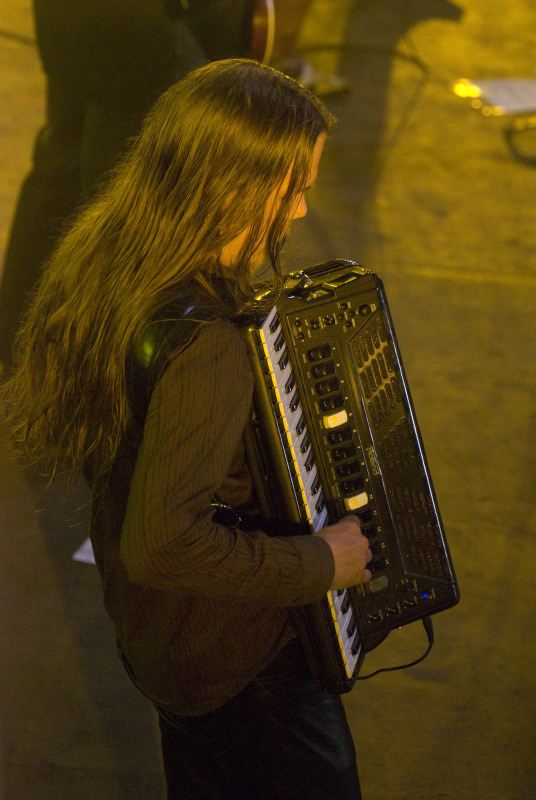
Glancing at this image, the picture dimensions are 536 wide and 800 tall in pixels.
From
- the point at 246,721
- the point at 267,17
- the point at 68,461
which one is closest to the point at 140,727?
the point at 246,721

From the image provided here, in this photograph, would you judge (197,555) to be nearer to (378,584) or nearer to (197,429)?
(197,429)

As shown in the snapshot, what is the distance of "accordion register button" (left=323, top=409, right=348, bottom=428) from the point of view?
1.44 metres

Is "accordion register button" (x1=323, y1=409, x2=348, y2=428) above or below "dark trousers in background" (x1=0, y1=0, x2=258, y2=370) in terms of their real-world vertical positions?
below

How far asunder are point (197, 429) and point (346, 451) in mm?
434

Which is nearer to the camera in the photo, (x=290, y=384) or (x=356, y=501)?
(x=290, y=384)

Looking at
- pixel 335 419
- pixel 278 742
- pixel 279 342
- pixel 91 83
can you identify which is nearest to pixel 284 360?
pixel 279 342

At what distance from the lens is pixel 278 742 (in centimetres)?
141

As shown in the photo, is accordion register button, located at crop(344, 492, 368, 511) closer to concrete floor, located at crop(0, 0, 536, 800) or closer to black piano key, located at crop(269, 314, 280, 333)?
black piano key, located at crop(269, 314, 280, 333)

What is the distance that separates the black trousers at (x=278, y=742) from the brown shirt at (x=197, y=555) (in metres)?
0.05

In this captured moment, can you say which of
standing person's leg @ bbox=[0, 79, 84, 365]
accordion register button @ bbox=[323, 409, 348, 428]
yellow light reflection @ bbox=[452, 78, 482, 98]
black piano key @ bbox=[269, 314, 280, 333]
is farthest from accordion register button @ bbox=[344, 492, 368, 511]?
yellow light reflection @ bbox=[452, 78, 482, 98]

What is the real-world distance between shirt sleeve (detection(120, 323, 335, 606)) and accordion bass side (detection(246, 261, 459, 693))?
143 mm

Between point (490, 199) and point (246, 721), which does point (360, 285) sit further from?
point (490, 199)

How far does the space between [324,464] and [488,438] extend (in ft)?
6.47

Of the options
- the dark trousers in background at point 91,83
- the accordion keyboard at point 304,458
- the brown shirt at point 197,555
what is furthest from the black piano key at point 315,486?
the dark trousers in background at point 91,83
